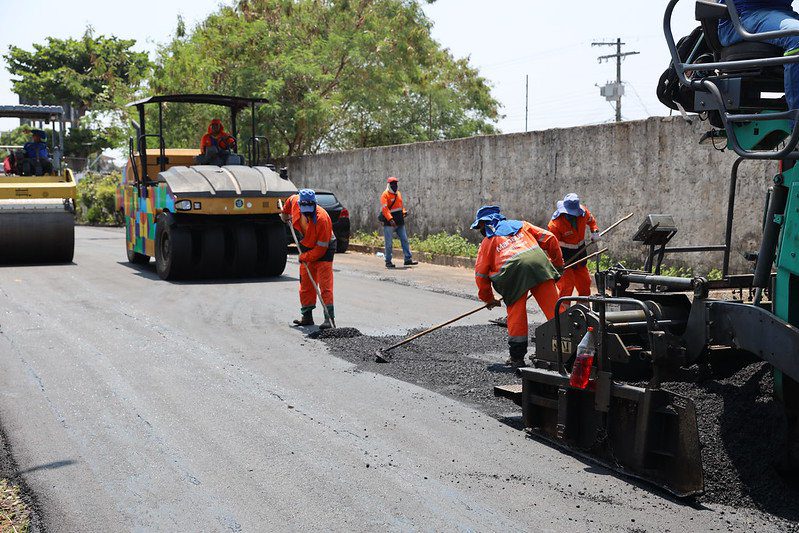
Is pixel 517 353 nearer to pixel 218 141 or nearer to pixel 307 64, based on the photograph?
pixel 218 141

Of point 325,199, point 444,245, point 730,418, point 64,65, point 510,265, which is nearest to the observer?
point 730,418

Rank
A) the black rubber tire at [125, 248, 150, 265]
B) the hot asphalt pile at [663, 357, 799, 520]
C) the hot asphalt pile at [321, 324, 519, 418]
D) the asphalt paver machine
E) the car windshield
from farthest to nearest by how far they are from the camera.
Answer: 1. the car windshield
2. the black rubber tire at [125, 248, 150, 265]
3. the hot asphalt pile at [321, 324, 519, 418]
4. the hot asphalt pile at [663, 357, 799, 520]
5. the asphalt paver machine

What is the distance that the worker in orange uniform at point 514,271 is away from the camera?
7848 mm

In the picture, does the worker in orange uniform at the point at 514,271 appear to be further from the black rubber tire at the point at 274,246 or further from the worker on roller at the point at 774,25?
the black rubber tire at the point at 274,246

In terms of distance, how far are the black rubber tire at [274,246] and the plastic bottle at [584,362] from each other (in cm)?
981

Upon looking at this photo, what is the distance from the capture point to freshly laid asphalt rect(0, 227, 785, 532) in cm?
462

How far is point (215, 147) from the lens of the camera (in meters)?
15.9

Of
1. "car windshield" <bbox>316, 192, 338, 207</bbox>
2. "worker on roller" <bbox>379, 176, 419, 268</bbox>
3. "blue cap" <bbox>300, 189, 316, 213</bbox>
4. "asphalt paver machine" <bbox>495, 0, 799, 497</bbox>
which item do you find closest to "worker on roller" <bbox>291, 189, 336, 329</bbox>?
"blue cap" <bbox>300, 189, 316, 213</bbox>

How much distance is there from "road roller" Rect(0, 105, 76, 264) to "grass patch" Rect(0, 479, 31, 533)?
12012mm

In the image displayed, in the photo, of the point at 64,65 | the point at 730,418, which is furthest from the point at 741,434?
the point at 64,65

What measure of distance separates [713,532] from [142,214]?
1313cm

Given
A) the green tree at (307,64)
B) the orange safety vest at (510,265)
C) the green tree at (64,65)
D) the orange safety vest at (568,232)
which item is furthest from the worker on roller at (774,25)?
the green tree at (64,65)

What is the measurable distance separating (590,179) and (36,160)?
1010 centimetres

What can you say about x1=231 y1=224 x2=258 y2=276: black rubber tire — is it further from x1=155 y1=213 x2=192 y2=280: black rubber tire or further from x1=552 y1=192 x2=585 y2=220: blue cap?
x1=552 y1=192 x2=585 y2=220: blue cap
